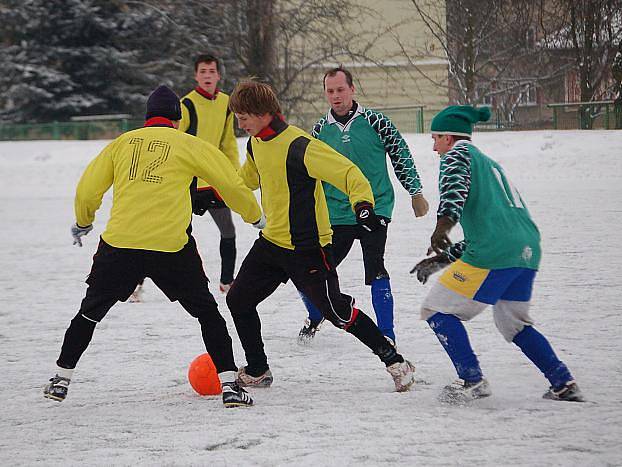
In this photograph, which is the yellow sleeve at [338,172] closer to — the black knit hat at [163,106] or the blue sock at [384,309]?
the black knit hat at [163,106]

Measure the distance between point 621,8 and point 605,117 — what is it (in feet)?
20.1

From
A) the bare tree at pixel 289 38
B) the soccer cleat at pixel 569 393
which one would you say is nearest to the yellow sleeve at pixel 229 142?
the soccer cleat at pixel 569 393

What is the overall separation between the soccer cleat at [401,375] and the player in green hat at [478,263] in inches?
12.0

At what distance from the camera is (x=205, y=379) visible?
17.9 feet

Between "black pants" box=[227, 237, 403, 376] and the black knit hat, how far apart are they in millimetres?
828

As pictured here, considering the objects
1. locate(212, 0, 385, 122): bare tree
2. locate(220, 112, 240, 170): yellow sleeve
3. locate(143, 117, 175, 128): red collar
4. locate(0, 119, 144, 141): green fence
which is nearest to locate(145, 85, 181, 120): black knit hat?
locate(143, 117, 175, 128): red collar

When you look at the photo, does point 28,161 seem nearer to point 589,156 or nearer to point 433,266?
point 589,156

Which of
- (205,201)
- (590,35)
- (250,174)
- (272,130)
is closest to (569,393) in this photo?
(272,130)

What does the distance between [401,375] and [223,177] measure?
4.48ft

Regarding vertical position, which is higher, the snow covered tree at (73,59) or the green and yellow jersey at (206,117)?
the snow covered tree at (73,59)

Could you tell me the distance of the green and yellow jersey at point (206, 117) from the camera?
27.9 feet

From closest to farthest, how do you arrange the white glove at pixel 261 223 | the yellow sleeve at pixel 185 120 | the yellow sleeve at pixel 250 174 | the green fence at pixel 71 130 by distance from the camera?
the white glove at pixel 261 223
the yellow sleeve at pixel 250 174
the yellow sleeve at pixel 185 120
the green fence at pixel 71 130

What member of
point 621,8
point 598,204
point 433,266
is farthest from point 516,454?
point 621,8

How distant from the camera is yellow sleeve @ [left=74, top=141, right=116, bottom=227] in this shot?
515 cm
